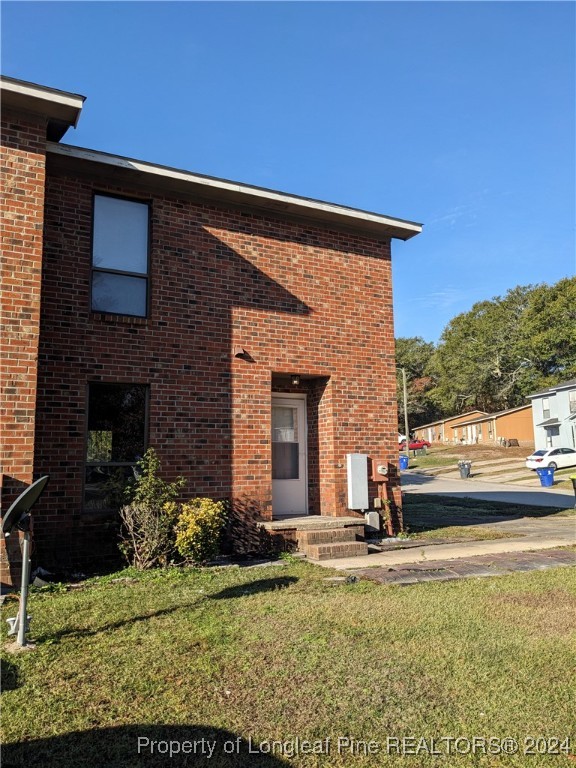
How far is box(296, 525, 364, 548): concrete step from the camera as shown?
328 inches

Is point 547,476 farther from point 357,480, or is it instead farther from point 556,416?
point 357,480

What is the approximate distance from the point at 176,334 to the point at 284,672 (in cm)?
559

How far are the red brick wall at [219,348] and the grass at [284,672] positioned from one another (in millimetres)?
2437

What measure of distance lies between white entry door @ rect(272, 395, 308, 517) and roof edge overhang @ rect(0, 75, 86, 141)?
17.5 ft

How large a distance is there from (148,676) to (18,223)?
544 centimetres

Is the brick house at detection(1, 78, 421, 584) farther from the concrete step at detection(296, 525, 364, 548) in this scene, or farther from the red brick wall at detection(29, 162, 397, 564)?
the concrete step at detection(296, 525, 364, 548)

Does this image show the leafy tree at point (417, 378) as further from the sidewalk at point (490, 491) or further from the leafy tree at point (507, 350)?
the sidewalk at point (490, 491)

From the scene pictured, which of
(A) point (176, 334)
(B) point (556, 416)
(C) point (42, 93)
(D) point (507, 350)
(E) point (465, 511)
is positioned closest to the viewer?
(C) point (42, 93)

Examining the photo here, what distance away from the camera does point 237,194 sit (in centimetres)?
888

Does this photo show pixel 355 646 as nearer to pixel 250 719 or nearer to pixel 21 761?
pixel 250 719

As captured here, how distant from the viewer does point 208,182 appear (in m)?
8.57

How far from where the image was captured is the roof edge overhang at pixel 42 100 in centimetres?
648

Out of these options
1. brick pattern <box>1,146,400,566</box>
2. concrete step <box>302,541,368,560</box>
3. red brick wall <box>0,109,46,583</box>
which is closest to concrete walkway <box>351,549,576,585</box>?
concrete step <box>302,541,368,560</box>

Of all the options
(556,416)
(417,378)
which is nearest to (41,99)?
(556,416)
